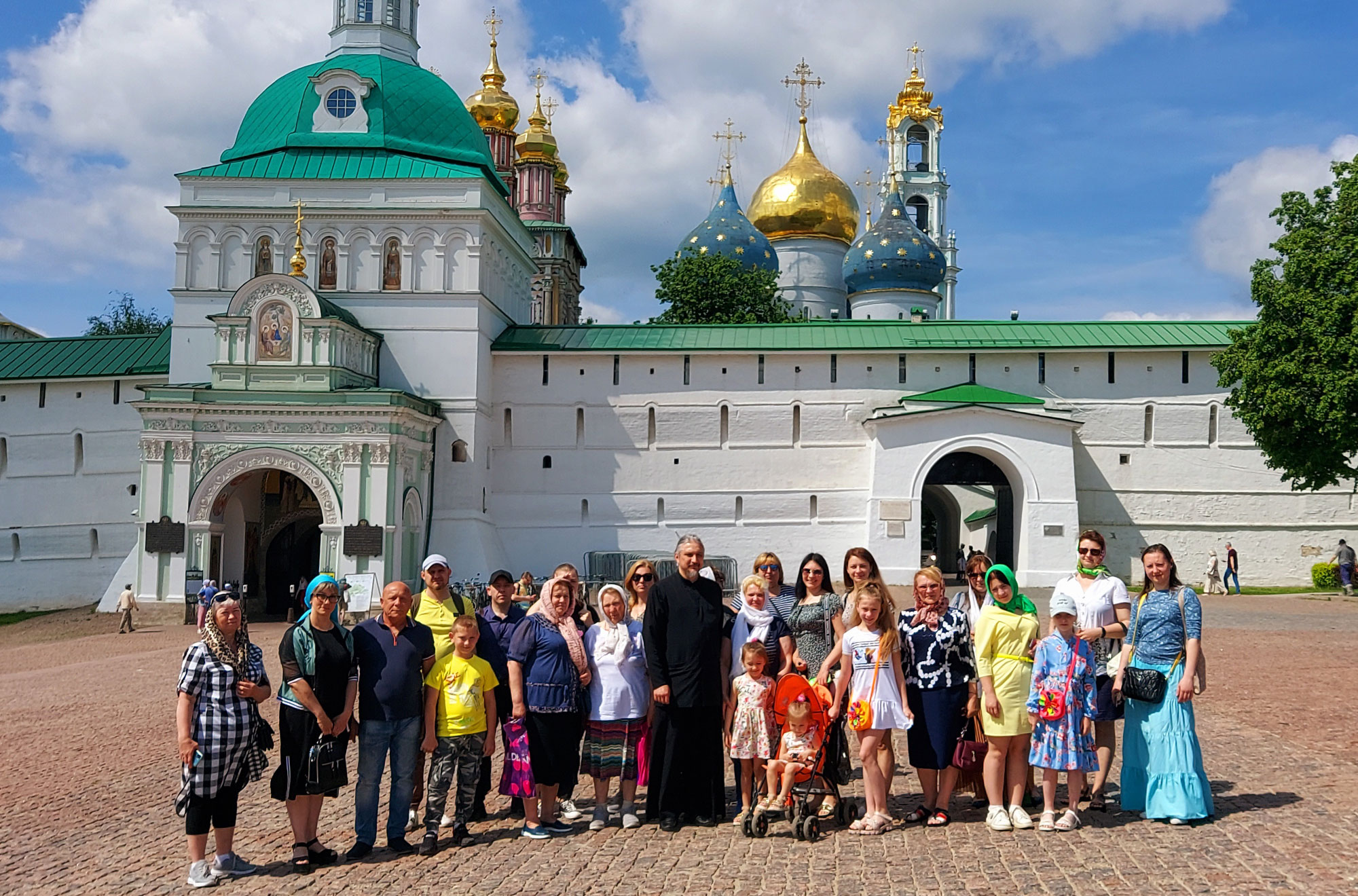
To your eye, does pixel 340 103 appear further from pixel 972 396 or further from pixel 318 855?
pixel 318 855

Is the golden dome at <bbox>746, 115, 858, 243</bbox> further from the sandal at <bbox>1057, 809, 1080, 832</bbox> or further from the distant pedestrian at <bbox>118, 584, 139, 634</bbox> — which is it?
the sandal at <bbox>1057, 809, 1080, 832</bbox>

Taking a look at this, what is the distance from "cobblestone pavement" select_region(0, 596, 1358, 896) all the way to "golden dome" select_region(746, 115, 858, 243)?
142 ft

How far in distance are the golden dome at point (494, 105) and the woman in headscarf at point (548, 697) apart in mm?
45624

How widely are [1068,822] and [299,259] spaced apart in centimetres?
2468

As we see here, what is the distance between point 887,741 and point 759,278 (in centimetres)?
3880

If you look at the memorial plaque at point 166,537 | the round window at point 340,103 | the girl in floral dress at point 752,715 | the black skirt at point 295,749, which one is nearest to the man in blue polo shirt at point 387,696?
the black skirt at point 295,749

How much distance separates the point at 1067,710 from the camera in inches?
291

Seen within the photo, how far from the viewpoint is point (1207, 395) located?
31734mm

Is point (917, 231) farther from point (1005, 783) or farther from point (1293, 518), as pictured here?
point (1005, 783)

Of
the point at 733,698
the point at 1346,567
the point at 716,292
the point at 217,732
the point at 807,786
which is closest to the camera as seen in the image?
the point at 217,732

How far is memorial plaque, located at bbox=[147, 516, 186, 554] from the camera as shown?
85.5 ft

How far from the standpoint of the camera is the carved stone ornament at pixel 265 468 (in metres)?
26.3

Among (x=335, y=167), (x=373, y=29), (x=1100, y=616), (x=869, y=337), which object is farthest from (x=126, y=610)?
(x=1100, y=616)

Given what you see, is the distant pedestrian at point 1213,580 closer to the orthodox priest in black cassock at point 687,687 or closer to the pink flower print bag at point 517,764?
the orthodox priest in black cassock at point 687,687
